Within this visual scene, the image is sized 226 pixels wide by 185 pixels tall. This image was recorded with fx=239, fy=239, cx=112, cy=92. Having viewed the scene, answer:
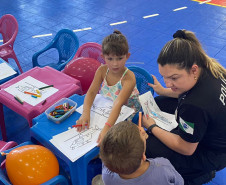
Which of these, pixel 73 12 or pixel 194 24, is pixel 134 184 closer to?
pixel 194 24

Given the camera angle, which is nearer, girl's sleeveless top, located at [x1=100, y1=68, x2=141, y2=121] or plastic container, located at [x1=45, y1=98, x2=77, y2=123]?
plastic container, located at [x1=45, y1=98, x2=77, y2=123]

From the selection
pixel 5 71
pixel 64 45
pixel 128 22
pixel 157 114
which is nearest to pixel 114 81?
pixel 157 114

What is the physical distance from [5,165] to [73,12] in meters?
4.63

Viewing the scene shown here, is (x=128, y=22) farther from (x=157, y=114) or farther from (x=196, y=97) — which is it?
(x=196, y=97)

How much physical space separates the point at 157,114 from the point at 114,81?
1.57 ft

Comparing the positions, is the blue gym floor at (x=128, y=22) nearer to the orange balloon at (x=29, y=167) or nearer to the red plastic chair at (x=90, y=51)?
the red plastic chair at (x=90, y=51)

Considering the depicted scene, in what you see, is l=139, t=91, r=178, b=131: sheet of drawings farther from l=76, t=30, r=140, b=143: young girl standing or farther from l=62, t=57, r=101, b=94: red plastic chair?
l=62, t=57, r=101, b=94: red plastic chair

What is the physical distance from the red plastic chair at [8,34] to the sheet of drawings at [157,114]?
7.30ft

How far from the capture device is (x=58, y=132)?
1.70 meters

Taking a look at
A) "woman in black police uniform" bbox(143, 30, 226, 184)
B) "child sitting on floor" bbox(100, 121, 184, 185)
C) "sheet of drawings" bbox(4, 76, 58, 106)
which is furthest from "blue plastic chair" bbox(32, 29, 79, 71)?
"child sitting on floor" bbox(100, 121, 184, 185)

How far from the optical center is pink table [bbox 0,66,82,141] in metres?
1.99

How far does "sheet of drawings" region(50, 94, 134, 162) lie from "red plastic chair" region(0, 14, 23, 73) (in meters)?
1.94

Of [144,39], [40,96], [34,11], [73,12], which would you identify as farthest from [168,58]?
[34,11]

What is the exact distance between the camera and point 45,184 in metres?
1.44
